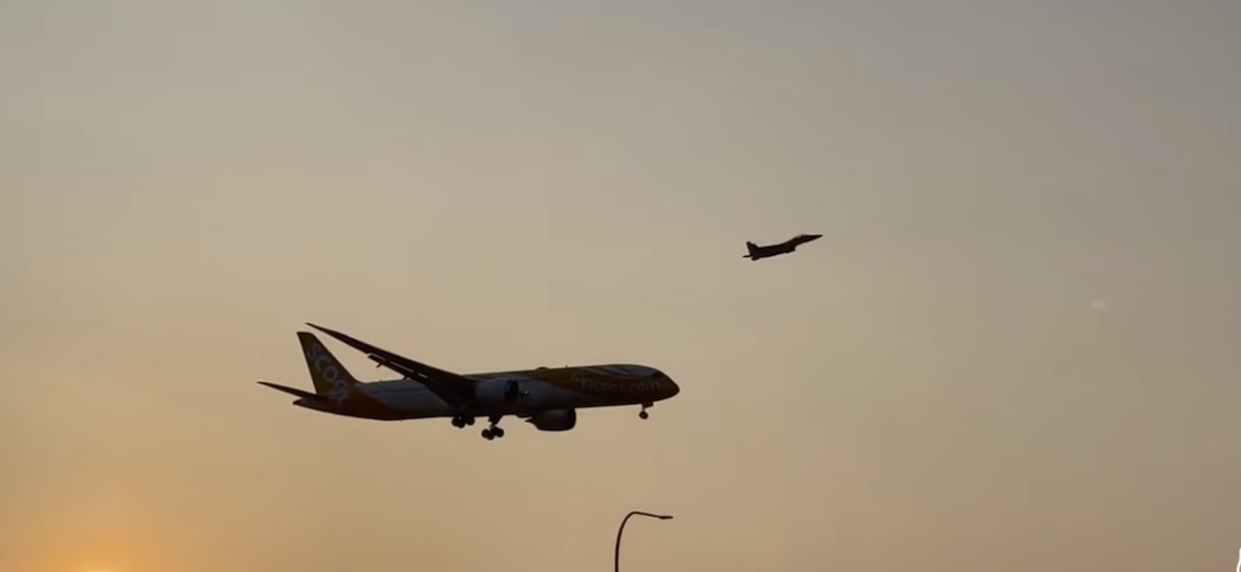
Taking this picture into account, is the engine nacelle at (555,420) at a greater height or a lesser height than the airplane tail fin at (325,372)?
lesser

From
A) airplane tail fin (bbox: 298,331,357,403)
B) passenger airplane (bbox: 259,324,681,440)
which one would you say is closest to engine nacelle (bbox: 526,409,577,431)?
passenger airplane (bbox: 259,324,681,440)

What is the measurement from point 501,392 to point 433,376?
12.6 feet

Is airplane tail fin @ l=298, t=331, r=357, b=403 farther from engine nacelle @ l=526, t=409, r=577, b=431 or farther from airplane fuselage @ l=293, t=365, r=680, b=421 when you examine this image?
engine nacelle @ l=526, t=409, r=577, b=431

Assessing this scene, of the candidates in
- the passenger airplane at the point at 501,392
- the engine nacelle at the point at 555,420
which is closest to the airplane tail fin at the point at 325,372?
the passenger airplane at the point at 501,392

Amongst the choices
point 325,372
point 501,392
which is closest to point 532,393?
point 501,392

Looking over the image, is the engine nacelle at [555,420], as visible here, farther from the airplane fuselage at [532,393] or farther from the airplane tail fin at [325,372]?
the airplane tail fin at [325,372]

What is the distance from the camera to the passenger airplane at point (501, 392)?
97688mm

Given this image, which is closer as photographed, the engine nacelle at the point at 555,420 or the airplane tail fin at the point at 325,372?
the engine nacelle at the point at 555,420

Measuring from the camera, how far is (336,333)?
97500mm

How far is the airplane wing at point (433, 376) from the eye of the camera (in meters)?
101

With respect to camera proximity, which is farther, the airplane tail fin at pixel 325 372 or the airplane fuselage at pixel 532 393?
the airplane tail fin at pixel 325 372

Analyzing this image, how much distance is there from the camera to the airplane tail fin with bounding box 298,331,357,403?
374 feet

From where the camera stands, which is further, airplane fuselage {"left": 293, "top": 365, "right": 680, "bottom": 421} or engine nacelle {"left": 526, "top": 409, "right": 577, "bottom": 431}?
engine nacelle {"left": 526, "top": 409, "right": 577, "bottom": 431}

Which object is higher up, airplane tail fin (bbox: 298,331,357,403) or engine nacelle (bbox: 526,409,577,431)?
airplane tail fin (bbox: 298,331,357,403)
